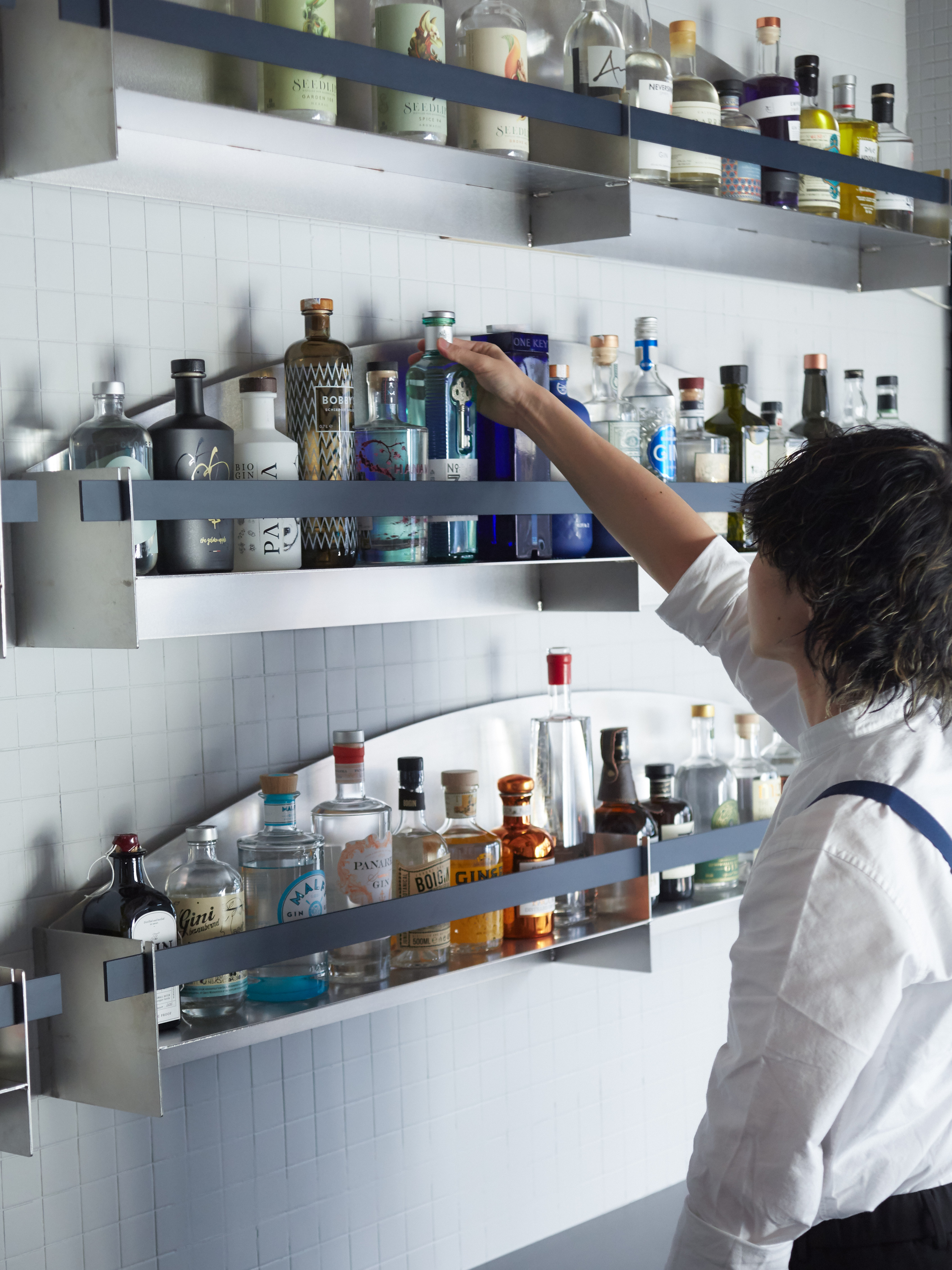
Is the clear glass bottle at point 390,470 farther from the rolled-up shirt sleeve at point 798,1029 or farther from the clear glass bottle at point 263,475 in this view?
the rolled-up shirt sleeve at point 798,1029

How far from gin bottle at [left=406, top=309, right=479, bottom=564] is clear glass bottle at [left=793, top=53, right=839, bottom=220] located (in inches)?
27.5

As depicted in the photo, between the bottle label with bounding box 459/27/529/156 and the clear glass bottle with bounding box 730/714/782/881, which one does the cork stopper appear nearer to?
the bottle label with bounding box 459/27/529/156

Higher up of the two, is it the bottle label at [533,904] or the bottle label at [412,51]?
the bottle label at [412,51]

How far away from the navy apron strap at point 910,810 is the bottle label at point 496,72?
87 cm

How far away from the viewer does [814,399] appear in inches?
84.4

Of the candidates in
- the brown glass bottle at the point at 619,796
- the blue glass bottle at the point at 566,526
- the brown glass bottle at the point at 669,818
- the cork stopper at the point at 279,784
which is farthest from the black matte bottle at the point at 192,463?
the brown glass bottle at the point at 669,818

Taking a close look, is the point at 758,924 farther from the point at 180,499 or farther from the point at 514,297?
the point at 514,297

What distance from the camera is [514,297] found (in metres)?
1.82

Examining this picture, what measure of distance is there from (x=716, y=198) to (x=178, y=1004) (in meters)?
1.19

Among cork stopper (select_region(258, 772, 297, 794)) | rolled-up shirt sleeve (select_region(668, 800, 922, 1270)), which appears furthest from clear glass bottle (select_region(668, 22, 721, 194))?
rolled-up shirt sleeve (select_region(668, 800, 922, 1270))

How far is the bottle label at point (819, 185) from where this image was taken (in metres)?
1.89

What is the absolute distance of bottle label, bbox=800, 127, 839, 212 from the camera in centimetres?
189

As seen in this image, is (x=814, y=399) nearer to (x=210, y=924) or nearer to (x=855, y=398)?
(x=855, y=398)

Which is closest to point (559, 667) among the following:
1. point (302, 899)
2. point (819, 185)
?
point (302, 899)
